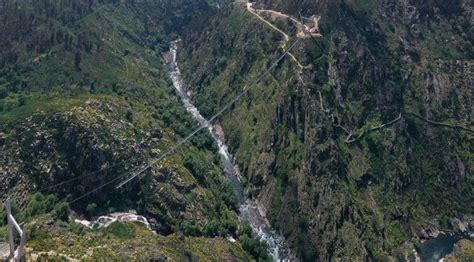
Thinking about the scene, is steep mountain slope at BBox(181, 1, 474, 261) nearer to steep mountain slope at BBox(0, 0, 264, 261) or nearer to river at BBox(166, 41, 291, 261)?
river at BBox(166, 41, 291, 261)

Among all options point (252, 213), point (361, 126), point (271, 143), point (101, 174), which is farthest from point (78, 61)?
point (361, 126)

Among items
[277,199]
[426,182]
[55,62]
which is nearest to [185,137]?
[277,199]

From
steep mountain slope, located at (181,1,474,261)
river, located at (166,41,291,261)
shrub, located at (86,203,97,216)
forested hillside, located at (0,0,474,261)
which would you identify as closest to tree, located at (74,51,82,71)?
forested hillside, located at (0,0,474,261)

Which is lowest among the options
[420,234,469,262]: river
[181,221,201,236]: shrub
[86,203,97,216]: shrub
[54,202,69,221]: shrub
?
[86,203,97,216]: shrub

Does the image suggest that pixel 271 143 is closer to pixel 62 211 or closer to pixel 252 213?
pixel 252 213

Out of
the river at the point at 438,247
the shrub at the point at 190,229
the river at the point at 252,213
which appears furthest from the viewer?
the river at the point at 252,213

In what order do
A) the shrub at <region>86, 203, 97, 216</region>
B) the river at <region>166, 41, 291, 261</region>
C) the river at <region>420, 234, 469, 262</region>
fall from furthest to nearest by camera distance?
the river at <region>166, 41, 291, 261</region> < the river at <region>420, 234, 469, 262</region> < the shrub at <region>86, 203, 97, 216</region>

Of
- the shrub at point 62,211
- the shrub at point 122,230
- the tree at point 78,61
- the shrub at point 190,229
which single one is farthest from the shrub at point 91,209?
the tree at point 78,61

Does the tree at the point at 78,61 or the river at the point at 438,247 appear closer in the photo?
the river at the point at 438,247

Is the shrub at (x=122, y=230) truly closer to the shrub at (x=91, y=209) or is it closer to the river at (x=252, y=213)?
the shrub at (x=91, y=209)
